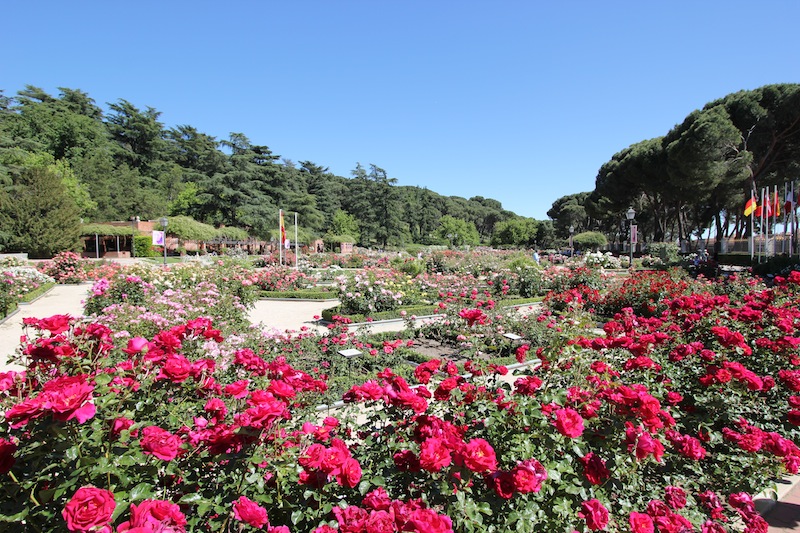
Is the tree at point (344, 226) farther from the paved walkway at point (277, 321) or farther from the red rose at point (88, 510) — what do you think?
the red rose at point (88, 510)

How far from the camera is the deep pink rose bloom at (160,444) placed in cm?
139

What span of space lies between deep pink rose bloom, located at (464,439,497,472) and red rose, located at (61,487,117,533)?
3.41 feet

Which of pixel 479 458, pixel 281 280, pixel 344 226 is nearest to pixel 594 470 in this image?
pixel 479 458

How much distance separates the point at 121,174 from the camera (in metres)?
45.1

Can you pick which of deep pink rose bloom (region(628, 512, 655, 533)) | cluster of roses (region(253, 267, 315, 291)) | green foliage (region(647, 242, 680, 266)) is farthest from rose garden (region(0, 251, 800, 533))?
green foliage (region(647, 242, 680, 266))

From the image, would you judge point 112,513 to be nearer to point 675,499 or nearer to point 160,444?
point 160,444

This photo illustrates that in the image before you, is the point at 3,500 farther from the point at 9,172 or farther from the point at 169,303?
the point at 9,172

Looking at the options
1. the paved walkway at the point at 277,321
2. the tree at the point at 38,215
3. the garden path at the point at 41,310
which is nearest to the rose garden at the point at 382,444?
the paved walkway at the point at 277,321

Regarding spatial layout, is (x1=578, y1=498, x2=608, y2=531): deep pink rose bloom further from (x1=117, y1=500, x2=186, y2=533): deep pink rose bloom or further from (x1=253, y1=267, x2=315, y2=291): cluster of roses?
(x1=253, y1=267, x2=315, y2=291): cluster of roses

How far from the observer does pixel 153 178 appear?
51.6 metres

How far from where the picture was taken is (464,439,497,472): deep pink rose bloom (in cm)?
142

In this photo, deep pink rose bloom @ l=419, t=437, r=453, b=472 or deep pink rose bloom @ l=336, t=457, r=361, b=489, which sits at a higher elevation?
deep pink rose bloom @ l=419, t=437, r=453, b=472

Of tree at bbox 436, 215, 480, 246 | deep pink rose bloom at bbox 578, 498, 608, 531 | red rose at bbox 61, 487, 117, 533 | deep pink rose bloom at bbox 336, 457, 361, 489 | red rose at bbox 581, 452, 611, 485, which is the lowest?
deep pink rose bloom at bbox 578, 498, 608, 531

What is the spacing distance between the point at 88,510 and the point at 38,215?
110 feet
